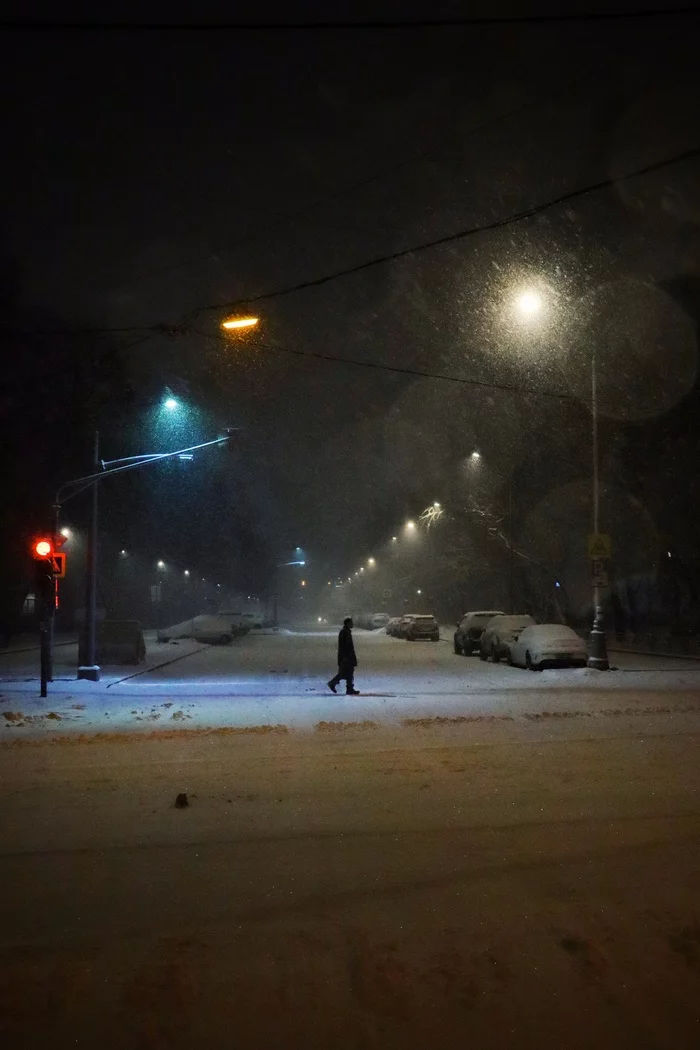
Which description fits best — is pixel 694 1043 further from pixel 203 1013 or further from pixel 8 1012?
pixel 8 1012

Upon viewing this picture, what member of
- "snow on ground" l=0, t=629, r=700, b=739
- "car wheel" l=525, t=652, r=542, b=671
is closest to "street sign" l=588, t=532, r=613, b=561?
"snow on ground" l=0, t=629, r=700, b=739

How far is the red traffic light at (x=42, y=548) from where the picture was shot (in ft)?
66.3

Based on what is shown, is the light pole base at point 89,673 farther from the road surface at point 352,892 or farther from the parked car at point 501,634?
the parked car at point 501,634

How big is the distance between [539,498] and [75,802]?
35107 millimetres

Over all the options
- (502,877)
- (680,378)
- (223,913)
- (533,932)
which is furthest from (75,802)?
(680,378)

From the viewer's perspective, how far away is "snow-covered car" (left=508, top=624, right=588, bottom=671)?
27.2 m

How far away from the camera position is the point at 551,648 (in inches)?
1079

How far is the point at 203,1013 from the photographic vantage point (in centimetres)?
423

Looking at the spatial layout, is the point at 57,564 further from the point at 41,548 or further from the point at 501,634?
the point at 501,634

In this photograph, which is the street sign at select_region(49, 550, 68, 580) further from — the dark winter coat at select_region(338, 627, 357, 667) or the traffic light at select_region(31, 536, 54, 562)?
the dark winter coat at select_region(338, 627, 357, 667)

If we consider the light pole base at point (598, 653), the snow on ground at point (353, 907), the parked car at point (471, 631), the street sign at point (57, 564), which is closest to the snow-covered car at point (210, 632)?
the parked car at point (471, 631)

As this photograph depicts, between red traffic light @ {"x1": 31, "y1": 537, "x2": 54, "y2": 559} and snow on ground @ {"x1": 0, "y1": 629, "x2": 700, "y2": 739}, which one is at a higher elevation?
red traffic light @ {"x1": 31, "y1": 537, "x2": 54, "y2": 559}

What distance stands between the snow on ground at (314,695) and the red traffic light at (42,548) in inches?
122

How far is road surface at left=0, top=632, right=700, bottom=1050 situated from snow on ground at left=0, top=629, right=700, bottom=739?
2.97m
